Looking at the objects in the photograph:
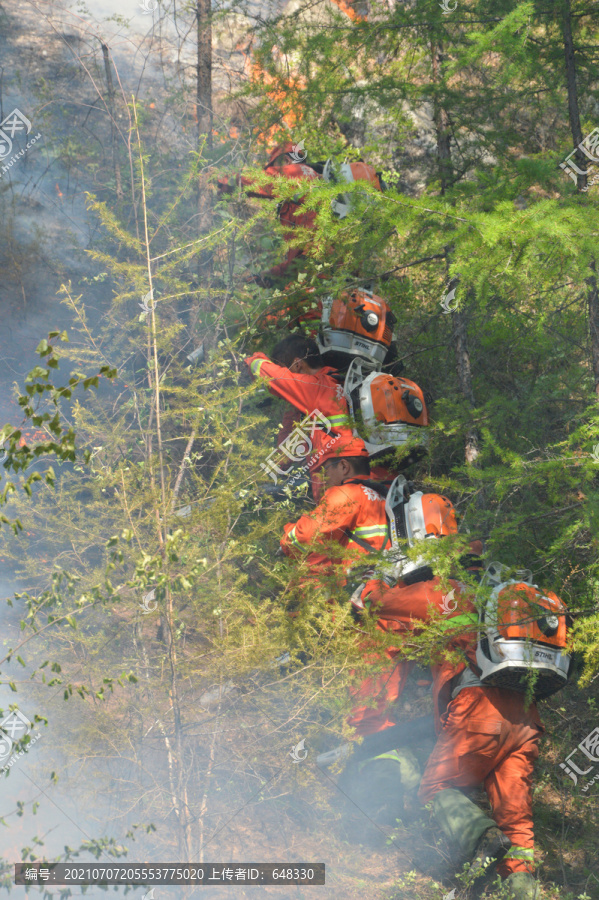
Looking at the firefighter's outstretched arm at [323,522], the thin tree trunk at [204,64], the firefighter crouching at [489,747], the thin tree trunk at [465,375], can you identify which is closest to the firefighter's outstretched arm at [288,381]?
the firefighter's outstretched arm at [323,522]

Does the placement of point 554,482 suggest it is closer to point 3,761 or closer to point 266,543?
point 266,543

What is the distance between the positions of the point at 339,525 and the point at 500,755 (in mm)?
1970

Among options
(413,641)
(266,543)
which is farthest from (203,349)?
(413,641)

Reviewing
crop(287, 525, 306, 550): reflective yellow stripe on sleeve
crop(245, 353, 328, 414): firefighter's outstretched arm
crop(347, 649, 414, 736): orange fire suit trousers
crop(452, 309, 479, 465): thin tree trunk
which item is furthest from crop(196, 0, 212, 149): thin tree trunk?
crop(347, 649, 414, 736): orange fire suit trousers

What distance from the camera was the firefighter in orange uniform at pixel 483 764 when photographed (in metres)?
4.16

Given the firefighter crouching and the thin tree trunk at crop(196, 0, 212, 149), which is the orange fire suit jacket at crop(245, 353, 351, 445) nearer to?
the firefighter crouching

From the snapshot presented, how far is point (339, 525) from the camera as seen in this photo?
495 centimetres

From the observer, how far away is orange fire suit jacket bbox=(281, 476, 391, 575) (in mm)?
4785

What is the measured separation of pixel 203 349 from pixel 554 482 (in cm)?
412

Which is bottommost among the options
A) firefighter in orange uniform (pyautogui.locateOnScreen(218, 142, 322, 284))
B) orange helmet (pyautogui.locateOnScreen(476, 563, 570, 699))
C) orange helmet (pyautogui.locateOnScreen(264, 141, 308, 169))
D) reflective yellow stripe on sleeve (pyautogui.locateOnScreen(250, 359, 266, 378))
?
orange helmet (pyautogui.locateOnScreen(476, 563, 570, 699))

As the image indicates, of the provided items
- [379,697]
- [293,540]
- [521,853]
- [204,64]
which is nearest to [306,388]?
[293,540]

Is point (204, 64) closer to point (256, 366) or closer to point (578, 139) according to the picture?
point (256, 366)

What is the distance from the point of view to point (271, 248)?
7305 millimetres

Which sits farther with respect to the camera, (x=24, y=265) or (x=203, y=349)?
(x=24, y=265)
